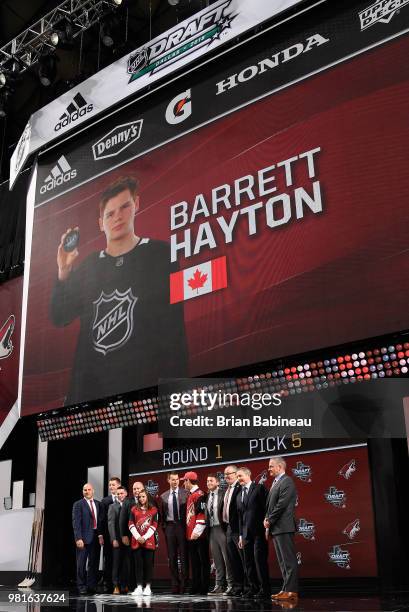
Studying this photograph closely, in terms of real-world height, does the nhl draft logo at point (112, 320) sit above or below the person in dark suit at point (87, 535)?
above

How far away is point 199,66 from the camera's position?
26.1 feet

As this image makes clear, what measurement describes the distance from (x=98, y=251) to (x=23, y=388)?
2006 mm

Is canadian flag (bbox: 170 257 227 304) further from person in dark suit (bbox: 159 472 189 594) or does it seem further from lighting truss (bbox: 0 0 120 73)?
lighting truss (bbox: 0 0 120 73)

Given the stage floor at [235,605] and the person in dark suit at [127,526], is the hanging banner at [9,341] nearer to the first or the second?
the person in dark suit at [127,526]

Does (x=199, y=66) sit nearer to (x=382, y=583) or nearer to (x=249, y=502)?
(x=249, y=502)

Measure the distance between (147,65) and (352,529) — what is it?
20.3 ft

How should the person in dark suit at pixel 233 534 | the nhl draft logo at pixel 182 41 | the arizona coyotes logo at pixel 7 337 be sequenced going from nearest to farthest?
1. the person in dark suit at pixel 233 534
2. the nhl draft logo at pixel 182 41
3. the arizona coyotes logo at pixel 7 337

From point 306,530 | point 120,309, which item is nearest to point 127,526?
point 306,530

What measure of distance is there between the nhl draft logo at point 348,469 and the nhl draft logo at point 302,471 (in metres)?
0.39

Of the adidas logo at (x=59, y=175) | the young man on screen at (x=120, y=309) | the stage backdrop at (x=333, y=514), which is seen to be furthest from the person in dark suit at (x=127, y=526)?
the adidas logo at (x=59, y=175)

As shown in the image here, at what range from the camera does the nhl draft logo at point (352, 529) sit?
6.98m

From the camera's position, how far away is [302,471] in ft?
24.9

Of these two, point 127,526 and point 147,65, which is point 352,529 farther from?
point 147,65

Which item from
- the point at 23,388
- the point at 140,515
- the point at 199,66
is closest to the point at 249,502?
the point at 140,515
